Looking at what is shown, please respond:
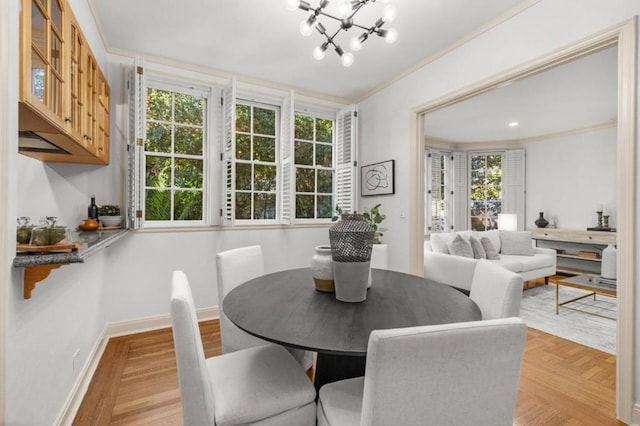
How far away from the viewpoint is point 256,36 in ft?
8.99

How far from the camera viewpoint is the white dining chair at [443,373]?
739 millimetres

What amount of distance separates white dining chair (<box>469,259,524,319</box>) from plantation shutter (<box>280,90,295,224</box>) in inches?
93.7

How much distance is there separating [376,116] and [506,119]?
2.76 metres

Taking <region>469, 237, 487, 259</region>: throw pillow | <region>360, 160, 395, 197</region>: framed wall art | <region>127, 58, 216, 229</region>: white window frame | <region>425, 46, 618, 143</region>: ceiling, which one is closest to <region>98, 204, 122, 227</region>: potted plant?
<region>127, 58, 216, 229</region>: white window frame

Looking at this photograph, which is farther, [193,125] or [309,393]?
[193,125]

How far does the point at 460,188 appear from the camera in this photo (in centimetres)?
687

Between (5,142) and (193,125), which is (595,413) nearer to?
(5,142)

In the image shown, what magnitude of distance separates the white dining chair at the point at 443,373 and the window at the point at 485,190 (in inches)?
266

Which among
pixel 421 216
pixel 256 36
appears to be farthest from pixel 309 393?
pixel 256 36

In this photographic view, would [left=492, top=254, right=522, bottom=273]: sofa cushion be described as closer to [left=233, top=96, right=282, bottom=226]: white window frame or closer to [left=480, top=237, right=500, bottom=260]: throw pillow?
[left=480, top=237, right=500, bottom=260]: throw pillow

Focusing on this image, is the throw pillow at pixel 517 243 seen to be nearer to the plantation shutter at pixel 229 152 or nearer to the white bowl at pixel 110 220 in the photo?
the plantation shutter at pixel 229 152

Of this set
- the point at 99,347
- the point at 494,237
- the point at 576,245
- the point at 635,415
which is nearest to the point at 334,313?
the point at 635,415

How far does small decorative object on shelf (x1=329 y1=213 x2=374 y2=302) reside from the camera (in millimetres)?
1384

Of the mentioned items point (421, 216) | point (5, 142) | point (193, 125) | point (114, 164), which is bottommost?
point (421, 216)
